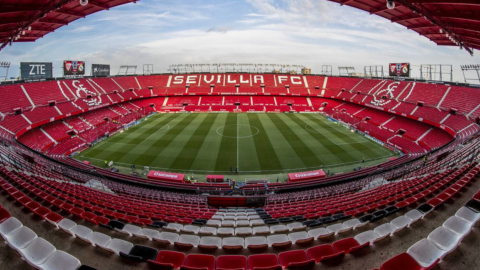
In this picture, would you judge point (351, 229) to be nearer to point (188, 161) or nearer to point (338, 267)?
point (338, 267)

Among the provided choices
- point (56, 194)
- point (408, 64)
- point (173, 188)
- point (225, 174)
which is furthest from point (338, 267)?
point (408, 64)

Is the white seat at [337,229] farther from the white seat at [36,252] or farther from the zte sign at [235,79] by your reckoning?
the zte sign at [235,79]

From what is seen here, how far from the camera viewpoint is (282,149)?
28969 millimetres

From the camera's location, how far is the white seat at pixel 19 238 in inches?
223

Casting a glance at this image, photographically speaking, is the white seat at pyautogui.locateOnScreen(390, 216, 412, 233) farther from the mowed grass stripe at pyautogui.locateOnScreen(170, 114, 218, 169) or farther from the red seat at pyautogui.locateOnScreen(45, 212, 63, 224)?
the mowed grass stripe at pyautogui.locateOnScreen(170, 114, 218, 169)

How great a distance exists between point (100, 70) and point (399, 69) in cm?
6327

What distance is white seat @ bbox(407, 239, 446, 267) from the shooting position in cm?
504

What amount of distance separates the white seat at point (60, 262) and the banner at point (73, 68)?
50.0 metres

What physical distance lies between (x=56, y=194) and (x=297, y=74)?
63.5m

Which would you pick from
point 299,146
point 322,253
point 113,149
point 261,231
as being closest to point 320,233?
point 322,253

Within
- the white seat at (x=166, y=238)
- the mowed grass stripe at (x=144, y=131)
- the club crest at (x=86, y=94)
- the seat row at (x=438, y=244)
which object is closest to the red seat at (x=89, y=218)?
the white seat at (x=166, y=238)

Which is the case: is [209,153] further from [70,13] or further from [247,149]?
[70,13]

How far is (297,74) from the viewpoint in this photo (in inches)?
2589

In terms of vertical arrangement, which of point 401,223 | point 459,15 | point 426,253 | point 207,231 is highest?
point 459,15
